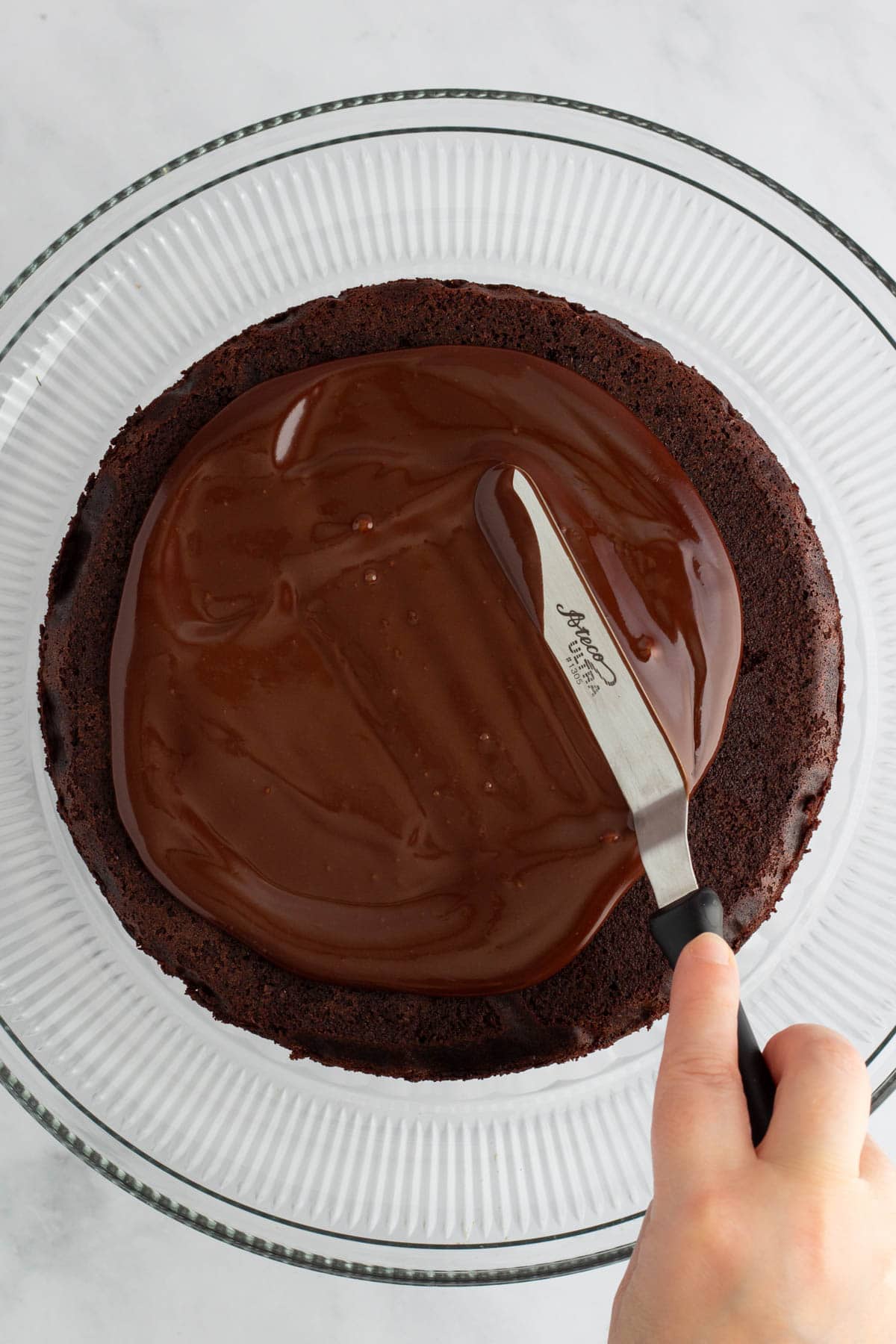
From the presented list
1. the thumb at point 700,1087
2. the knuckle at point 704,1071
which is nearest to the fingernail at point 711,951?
the thumb at point 700,1087

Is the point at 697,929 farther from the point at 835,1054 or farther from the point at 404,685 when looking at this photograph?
the point at 404,685

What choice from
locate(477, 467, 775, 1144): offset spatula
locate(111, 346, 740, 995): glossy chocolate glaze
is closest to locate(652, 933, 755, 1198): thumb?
locate(477, 467, 775, 1144): offset spatula

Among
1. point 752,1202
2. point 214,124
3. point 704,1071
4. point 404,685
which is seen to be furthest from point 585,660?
point 214,124

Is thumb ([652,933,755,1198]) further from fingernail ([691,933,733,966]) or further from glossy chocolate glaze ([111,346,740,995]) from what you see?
glossy chocolate glaze ([111,346,740,995])

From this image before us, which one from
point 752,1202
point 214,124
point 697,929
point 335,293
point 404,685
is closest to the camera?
point 752,1202

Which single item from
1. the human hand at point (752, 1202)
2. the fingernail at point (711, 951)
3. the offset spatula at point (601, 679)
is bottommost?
the human hand at point (752, 1202)

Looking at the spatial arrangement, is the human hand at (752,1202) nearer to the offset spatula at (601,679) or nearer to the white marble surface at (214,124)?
the offset spatula at (601,679)

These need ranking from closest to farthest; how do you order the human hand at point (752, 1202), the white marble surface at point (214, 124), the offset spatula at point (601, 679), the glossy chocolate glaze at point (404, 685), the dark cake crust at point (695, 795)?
the human hand at point (752, 1202), the offset spatula at point (601, 679), the glossy chocolate glaze at point (404, 685), the dark cake crust at point (695, 795), the white marble surface at point (214, 124)
